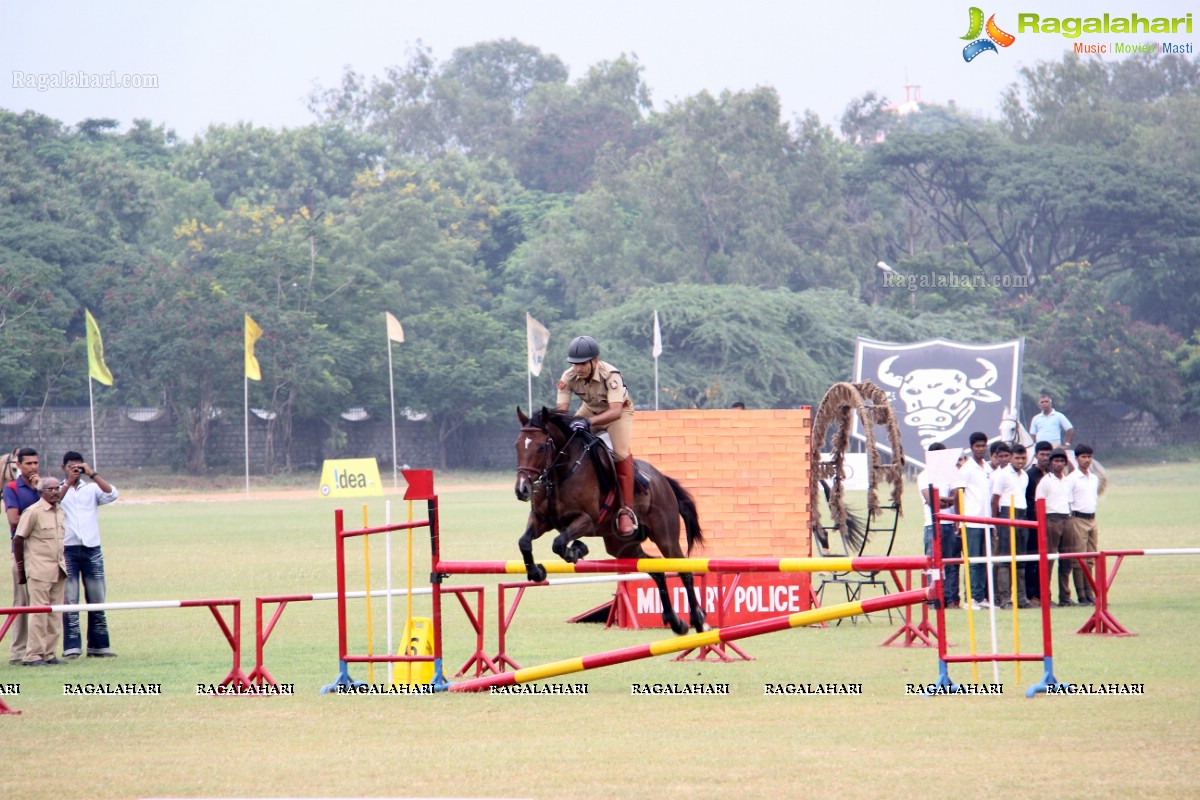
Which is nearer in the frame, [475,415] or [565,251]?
[475,415]

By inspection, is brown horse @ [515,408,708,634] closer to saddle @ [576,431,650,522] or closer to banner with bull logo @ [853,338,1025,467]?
saddle @ [576,431,650,522]

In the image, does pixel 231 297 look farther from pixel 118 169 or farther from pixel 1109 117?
pixel 1109 117

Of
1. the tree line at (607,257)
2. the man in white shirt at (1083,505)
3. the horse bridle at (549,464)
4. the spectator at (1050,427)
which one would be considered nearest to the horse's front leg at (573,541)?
the horse bridle at (549,464)

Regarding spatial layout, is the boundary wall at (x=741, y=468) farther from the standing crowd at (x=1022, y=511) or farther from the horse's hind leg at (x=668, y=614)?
the horse's hind leg at (x=668, y=614)

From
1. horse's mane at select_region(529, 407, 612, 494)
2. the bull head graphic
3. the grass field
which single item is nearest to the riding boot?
horse's mane at select_region(529, 407, 612, 494)

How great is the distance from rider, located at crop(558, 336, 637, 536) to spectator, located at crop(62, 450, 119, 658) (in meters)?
5.55

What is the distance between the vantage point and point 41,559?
44.3ft

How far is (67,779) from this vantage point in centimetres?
821

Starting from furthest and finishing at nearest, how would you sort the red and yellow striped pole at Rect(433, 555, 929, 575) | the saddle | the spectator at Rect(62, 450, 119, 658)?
the spectator at Rect(62, 450, 119, 658)
the saddle
the red and yellow striped pole at Rect(433, 555, 929, 575)

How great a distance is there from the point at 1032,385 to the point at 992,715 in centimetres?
5145

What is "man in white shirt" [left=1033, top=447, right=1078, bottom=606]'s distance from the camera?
54.9 feet

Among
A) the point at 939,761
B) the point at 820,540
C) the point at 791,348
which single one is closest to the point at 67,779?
the point at 939,761

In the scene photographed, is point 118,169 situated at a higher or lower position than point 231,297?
higher

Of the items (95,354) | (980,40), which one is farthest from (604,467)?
(980,40)
